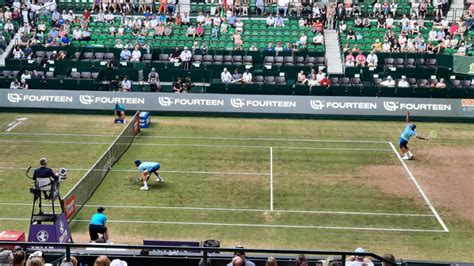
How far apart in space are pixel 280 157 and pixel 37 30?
23350 mm

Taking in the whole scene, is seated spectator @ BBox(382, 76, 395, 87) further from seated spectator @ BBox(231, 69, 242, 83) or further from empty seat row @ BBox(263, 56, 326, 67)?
seated spectator @ BBox(231, 69, 242, 83)

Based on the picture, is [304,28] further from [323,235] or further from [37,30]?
[323,235]

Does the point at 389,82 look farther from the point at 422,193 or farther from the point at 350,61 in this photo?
the point at 422,193

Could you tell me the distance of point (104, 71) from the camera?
42.2 metres

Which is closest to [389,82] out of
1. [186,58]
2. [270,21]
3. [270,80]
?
[270,80]

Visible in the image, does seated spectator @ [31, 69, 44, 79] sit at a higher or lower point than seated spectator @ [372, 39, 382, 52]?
lower

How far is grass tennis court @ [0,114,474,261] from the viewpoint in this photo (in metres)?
22.7

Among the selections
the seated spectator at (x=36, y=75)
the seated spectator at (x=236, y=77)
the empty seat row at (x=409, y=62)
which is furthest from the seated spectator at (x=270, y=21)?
the seated spectator at (x=36, y=75)

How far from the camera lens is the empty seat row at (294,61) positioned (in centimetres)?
4391

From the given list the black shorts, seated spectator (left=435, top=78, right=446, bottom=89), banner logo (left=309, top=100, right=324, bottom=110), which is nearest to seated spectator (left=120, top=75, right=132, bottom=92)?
banner logo (left=309, top=100, right=324, bottom=110)

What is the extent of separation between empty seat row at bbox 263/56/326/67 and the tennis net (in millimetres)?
12176

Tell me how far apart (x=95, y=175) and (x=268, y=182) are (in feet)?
20.3

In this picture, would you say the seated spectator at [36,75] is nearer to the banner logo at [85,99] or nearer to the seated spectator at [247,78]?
the banner logo at [85,99]

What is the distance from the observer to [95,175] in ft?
86.5
